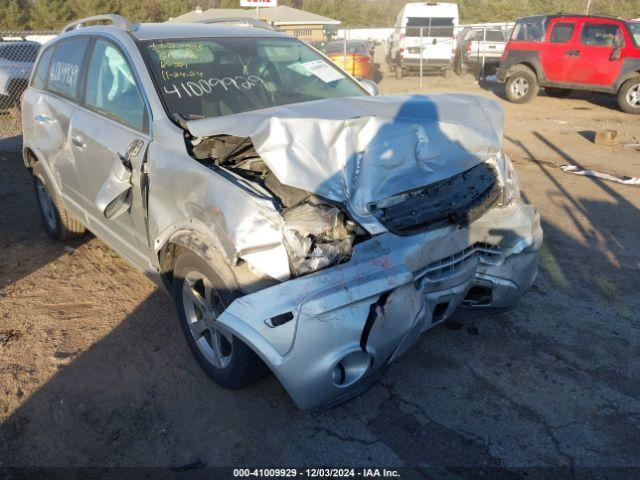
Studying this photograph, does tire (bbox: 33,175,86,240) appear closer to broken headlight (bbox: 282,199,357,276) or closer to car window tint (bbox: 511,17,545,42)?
broken headlight (bbox: 282,199,357,276)

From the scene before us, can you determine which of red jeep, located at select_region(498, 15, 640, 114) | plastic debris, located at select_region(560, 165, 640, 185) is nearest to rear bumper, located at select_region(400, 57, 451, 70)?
red jeep, located at select_region(498, 15, 640, 114)

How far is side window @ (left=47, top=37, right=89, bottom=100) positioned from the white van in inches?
A: 635

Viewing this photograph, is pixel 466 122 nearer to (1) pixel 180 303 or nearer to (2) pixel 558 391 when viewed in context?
(2) pixel 558 391

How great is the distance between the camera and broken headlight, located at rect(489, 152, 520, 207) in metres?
3.13

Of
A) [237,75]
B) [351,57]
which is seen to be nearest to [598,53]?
[351,57]

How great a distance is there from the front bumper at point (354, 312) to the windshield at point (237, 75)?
1466 mm

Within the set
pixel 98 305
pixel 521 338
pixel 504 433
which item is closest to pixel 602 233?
pixel 521 338

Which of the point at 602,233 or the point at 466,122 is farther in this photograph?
the point at 602,233

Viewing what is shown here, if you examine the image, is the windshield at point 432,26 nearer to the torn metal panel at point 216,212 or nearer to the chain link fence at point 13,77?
the chain link fence at point 13,77

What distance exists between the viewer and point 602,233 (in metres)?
4.89

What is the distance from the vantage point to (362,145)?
257cm

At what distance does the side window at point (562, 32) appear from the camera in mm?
12125

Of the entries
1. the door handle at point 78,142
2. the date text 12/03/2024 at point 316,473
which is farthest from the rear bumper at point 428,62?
the date text 12/03/2024 at point 316,473

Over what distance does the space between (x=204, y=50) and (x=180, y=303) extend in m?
1.79
